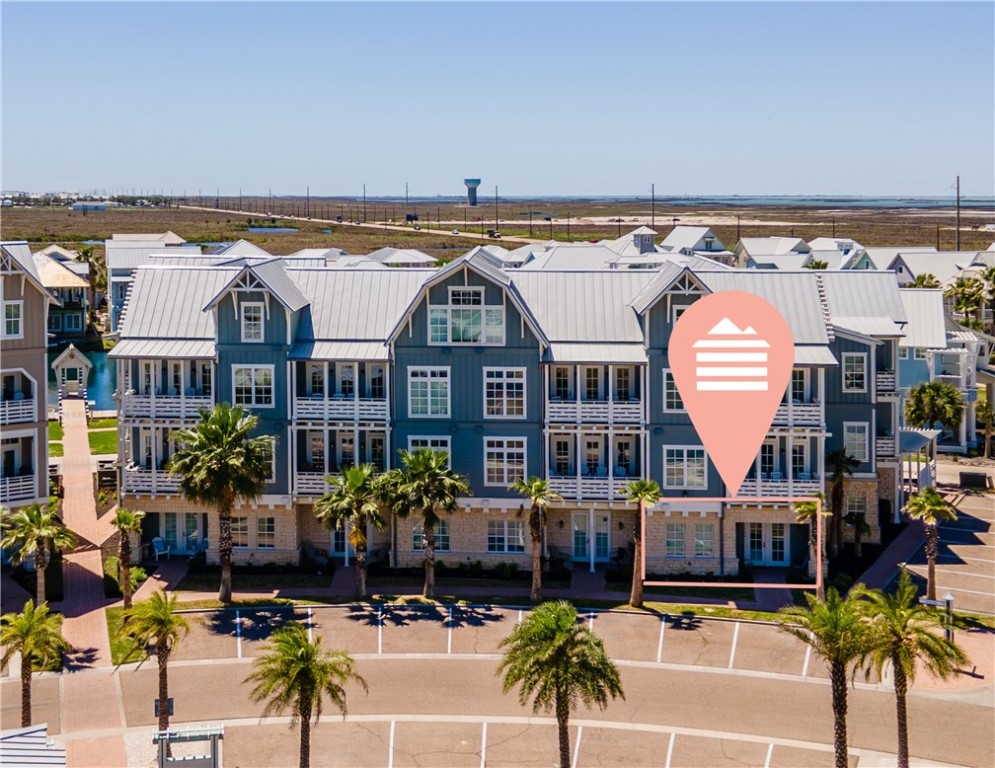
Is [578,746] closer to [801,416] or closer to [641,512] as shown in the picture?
[641,512]

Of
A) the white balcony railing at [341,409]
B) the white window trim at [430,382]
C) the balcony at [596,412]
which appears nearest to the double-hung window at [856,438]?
the balcony at [596,412]

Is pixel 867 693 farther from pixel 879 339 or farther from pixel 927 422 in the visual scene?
pixel 927 422

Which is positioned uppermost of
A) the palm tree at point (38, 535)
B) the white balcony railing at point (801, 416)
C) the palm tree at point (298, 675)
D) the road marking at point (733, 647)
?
the white balcony railing at point (801, 416)

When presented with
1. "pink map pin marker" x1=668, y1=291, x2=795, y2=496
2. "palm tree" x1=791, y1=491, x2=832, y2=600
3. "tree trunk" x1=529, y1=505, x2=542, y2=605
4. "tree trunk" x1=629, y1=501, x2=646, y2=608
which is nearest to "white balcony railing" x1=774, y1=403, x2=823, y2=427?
"palm tree" x1=791, y1=491, x2=832, y2=600

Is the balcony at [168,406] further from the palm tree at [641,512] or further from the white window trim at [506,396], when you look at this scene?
the palm tree at [641,512]

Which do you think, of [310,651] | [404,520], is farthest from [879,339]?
[310,651]

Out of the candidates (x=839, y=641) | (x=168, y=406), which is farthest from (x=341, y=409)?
(x=839, y=641)

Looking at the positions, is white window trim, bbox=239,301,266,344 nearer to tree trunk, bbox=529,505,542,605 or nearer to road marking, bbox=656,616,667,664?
tree trunk, bbox=529,505,542,605
